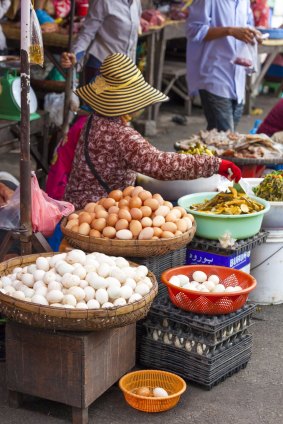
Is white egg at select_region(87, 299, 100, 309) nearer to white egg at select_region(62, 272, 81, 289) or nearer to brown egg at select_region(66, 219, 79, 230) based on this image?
white egg at select_region(62, 272, 81, 289)

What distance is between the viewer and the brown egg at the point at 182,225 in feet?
15.4

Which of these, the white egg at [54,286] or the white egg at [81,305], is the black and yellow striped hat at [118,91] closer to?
the white egg at [54,286]

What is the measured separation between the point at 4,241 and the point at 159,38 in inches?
266

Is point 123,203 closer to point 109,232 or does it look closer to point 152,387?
point 109,232

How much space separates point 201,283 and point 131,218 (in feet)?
1.83

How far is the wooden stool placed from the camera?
3.93 metres

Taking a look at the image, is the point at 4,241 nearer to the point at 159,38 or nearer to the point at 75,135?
the point at 75,135

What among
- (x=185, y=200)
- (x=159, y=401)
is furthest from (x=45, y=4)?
(x=159, y=401)

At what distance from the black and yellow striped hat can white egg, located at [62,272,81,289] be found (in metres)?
1.38

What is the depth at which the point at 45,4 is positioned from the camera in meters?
9.68

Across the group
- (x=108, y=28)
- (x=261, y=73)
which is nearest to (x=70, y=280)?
(x=108, y=28)

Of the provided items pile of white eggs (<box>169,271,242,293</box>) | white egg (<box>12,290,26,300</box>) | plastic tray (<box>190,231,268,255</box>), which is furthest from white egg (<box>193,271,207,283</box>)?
white egg (<box>12,290,26,300</box>)

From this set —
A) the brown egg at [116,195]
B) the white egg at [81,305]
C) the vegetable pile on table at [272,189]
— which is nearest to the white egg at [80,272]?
the white egg at [81,305]

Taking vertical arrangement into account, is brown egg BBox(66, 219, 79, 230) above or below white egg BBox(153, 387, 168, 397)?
above
